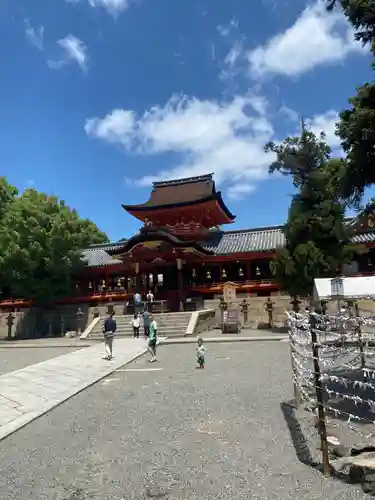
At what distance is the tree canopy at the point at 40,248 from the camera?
92.2 feet

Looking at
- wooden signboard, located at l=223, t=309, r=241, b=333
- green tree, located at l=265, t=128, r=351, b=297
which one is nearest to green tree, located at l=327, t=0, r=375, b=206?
green tree, located at l=265, t=128, r=351, b=297

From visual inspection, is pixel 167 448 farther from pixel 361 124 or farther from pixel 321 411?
pixel 361 124

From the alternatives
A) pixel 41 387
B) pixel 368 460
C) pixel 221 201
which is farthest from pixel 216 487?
pixel 221 201

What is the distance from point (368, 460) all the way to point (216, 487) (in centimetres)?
177

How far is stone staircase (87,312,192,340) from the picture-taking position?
78.4 ft

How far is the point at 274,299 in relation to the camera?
26953 millimetres

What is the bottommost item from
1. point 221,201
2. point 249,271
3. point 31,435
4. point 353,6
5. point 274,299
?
point 31,435

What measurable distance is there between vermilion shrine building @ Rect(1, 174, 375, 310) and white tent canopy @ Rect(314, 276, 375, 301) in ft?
60.5

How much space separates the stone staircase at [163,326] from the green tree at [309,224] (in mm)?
6369

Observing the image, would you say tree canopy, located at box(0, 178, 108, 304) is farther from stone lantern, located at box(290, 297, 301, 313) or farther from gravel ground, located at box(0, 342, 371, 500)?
gravel ground, located at box(0, 342, 371, 500)

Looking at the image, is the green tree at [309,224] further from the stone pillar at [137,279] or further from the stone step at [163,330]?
the stone pillar at [137,279]

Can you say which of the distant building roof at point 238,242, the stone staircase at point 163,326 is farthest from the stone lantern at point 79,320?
the distant building roof at point 238,242

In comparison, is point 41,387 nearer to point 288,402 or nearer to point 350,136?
point 288,402

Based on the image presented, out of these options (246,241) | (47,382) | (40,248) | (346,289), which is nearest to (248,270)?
(246,241)
